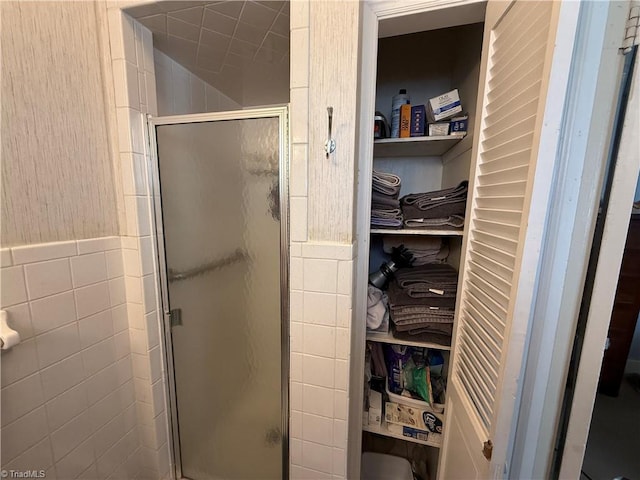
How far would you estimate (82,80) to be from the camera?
0.85m

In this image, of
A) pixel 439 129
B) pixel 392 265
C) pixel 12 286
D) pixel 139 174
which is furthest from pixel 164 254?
pixel 439 129

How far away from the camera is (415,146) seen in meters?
1.16

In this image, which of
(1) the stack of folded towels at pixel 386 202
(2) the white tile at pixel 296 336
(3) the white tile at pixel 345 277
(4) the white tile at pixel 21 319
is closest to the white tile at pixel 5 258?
(4) the white tile at pixel 21 319

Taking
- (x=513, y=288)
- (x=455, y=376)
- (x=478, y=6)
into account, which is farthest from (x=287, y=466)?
(x=478, y=6)

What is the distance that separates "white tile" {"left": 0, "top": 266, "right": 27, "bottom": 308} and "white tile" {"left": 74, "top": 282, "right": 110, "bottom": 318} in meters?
0.14

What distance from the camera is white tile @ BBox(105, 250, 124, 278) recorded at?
0.96 metres

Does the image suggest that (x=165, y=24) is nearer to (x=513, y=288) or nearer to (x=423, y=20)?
(x=423, y=20)

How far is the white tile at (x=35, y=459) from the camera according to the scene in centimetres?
73

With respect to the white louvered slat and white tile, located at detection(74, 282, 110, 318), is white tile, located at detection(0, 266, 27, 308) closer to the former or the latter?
white tile, located at detection(74, 282, 110, 318)

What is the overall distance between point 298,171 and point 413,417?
1.11 m

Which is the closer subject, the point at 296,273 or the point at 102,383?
the point at 296,273

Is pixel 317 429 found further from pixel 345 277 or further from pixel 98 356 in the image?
pixel 98 356

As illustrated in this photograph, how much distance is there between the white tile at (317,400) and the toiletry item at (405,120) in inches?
40.4

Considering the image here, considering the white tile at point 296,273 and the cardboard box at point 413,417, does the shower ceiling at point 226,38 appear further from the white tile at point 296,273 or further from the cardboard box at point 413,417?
the cardboard box at point 413,417
